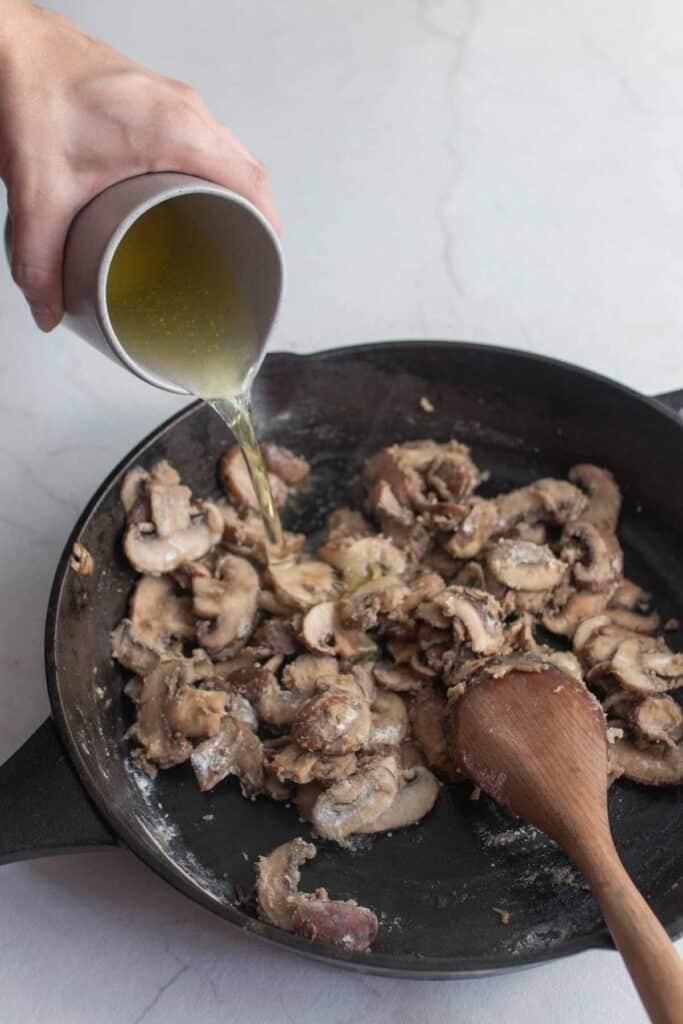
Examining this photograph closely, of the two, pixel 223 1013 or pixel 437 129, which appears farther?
pixel 437 129

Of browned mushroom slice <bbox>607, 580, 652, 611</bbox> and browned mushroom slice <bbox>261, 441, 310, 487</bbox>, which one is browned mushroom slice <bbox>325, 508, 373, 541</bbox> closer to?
browned mushroom slice <bbox>261, 441, 310, 487</bbox>

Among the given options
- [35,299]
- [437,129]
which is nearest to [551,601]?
[35,299]

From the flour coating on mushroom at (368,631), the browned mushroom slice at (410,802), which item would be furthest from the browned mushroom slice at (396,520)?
the browned mushroom slice at (410,802)

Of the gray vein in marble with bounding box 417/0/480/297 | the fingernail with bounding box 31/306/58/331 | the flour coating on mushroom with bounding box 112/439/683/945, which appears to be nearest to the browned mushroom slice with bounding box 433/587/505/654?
the flour coating on mushroom with bounding box 112/439/683/945

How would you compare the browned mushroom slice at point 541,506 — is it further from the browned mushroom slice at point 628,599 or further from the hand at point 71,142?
the hand at point 71,142

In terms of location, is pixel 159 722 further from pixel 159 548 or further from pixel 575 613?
pixel 575 613

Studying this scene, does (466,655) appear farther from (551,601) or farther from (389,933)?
(389,933)
